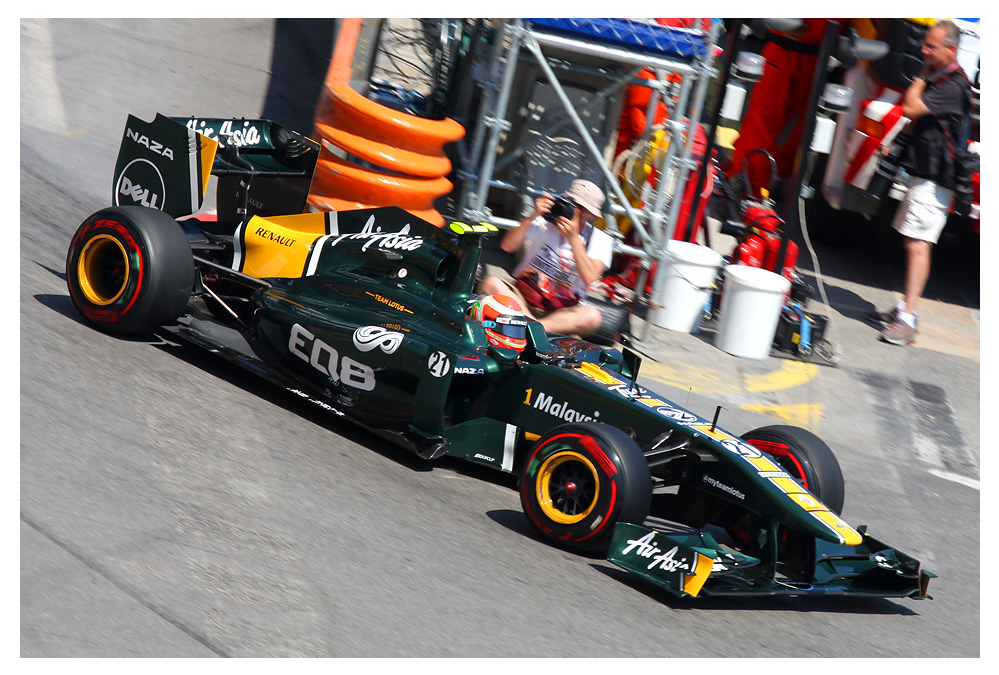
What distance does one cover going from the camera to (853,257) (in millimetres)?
11477

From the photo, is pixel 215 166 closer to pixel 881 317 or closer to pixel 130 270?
pixel 130 270

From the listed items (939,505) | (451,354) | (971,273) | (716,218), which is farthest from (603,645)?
(971,273)

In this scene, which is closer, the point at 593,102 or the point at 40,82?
the point at 593,102

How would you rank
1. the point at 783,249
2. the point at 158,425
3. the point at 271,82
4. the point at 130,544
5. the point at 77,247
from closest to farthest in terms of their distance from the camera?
the point at 130,544, the point at 158,425, the point at 77,247, the point at 783,249, the point at 271,82

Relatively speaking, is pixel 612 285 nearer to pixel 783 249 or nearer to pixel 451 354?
pixel 783 249

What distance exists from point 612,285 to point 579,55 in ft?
6.53

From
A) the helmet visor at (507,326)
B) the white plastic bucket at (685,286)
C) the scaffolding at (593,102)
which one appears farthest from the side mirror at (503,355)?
the white plastic bucket at (685,286)

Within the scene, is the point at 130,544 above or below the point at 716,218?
below

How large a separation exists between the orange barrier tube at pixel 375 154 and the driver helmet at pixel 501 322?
2418mm

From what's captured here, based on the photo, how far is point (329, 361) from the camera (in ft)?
17.7

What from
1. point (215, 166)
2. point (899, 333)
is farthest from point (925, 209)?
point (215, 166)

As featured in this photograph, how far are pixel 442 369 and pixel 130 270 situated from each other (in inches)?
72.9

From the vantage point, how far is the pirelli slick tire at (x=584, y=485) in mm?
4352

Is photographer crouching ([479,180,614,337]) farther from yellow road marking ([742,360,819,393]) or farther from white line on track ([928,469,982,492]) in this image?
white line on track ([928,469,982,492])
